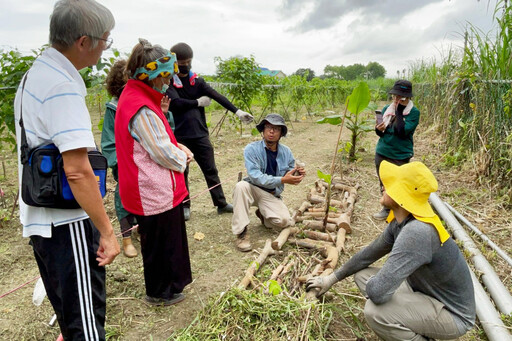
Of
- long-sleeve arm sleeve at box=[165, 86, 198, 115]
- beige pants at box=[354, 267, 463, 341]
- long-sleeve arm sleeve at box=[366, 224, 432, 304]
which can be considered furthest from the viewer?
long-sleeve arm sleeve at box=[165, 86, 198, 115]

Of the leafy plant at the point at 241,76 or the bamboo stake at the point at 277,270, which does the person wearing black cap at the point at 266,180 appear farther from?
the leafy plant at the point at 241,76

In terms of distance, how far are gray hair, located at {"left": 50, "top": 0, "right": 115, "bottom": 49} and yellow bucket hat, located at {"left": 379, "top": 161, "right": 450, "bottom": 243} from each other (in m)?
1.75

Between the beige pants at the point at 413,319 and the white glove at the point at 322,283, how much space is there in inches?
15.0

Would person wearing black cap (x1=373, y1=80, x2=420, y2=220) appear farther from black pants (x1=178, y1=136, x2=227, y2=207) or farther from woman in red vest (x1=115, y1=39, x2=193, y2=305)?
woman in red vest (x1=115, y1=39, x2=193, y2=305)

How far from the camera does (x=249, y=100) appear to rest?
10.2m

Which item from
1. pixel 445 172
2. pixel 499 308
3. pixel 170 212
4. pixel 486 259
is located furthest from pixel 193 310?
pixel 445 172

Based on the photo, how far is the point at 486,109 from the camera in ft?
17.2

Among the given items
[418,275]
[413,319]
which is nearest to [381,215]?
[418,275]

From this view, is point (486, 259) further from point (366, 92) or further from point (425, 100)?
point (425, 100)

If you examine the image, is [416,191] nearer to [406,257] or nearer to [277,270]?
[406,257]

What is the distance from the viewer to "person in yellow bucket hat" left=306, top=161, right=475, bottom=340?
6.65ft

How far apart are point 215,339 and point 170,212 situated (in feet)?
2.99

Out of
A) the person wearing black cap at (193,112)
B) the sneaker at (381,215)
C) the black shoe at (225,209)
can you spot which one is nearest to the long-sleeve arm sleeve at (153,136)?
the person wearing black cap at (193,112)

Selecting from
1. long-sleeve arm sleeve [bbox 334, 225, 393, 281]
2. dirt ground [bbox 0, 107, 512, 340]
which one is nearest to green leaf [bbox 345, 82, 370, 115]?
dirt ground [bbox 0, 107, 512, 340]
